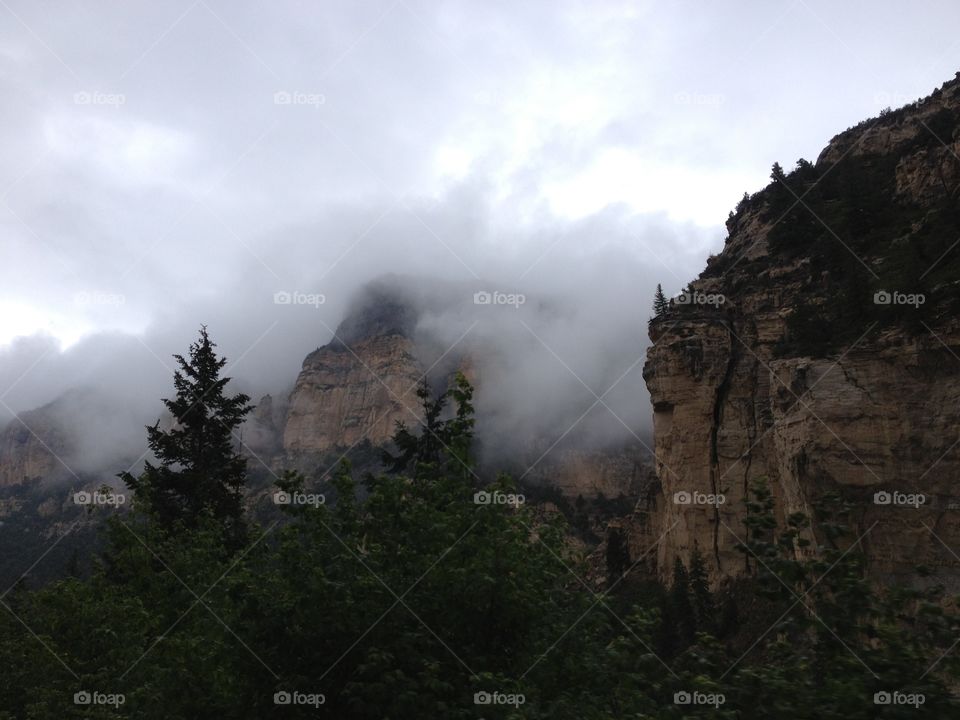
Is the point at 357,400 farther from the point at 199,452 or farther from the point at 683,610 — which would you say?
the point at 199,452

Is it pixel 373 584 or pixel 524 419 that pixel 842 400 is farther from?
pixel 524 419

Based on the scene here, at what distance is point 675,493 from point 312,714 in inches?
1774

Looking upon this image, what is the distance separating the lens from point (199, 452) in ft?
84.5

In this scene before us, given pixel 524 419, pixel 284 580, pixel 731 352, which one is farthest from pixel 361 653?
pixel 524 419

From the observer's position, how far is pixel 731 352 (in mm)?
47750

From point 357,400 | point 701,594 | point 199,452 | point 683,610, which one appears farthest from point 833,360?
point 357,400

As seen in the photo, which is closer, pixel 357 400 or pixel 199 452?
pixel 199 452

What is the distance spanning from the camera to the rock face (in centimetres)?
2688

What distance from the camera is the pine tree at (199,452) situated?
2445 cm

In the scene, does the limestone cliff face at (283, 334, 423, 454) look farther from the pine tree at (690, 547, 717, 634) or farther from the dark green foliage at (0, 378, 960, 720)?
the dark green foliage at (0, 378, 960, 720)

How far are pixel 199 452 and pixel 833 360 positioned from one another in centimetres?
2749

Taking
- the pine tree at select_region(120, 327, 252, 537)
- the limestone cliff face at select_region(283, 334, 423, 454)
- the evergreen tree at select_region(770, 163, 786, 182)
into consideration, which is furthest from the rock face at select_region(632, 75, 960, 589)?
the limestone cliff face at select_region(283, 334, 423, 454)

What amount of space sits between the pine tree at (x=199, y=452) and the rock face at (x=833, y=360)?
19.0 m

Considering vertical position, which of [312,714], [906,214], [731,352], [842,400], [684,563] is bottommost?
[684,563]
